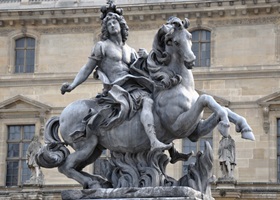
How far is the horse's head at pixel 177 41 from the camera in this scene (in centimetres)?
852

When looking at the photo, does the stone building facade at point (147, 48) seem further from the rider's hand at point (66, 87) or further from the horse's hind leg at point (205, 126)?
the horse's hind leg at point (205, 126)

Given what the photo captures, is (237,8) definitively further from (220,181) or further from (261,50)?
(220,181)

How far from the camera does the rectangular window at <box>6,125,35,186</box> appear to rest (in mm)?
32406

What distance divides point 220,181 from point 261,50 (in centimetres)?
489

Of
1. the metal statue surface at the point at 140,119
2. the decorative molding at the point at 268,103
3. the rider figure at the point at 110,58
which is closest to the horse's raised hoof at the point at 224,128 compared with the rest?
the metal statue surface at the point at 140,119

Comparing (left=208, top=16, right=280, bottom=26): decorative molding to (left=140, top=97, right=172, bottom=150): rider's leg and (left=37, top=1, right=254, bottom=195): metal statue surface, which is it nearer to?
(left=37, top=1, right=254, bottom=195): metal statue surface

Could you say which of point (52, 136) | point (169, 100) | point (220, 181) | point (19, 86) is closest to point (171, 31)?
point (169, 100)

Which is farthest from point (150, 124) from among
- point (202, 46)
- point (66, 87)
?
point (202, 46)

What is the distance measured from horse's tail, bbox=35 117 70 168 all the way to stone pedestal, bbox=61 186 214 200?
0.42m

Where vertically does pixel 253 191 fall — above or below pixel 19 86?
below

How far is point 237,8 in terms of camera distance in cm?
3108

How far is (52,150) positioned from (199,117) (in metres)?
1.51

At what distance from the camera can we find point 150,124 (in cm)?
834

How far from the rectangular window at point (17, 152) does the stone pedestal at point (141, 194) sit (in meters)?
24.1
